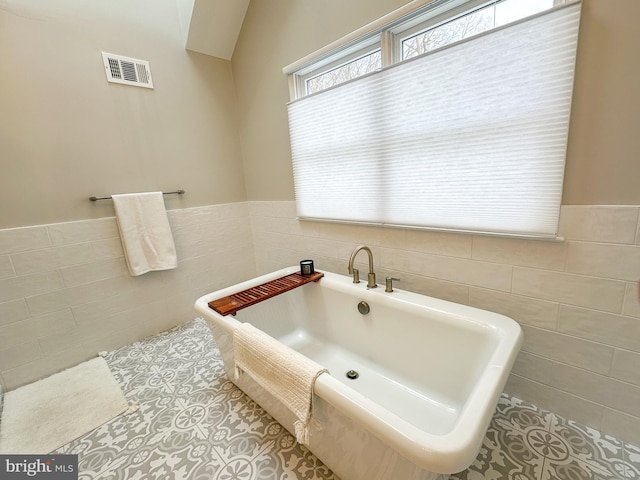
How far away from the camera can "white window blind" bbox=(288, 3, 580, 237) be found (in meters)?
1.03

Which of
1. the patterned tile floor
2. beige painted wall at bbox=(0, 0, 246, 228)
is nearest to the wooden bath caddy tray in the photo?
the patterned tile floor

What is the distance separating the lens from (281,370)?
1009 millimetres

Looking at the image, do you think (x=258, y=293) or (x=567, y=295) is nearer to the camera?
(x=567, y=295)

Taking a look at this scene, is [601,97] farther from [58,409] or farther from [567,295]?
[58,409]

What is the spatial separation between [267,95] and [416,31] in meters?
1.20

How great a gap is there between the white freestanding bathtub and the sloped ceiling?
197 centimetres

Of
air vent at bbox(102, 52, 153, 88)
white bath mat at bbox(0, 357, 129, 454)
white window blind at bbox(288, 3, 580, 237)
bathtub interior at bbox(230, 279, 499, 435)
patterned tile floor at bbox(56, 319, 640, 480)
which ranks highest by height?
air vent at bbox(102, 52, 153, 88)

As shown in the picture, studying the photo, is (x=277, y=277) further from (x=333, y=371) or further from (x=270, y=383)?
(x=270, y=383)

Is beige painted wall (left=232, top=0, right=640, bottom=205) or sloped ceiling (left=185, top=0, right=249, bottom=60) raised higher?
sloped ceiling (left=185, top=0, right=249, bottom=60)

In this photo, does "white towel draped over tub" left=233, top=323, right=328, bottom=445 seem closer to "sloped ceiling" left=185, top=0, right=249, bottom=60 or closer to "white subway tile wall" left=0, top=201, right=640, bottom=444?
"white subway tile wall" left=0, top=201, right=640, bottom=444

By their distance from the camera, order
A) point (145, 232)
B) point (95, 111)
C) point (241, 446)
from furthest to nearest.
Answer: point (145, 232), point (95, 111), point (241, 446)

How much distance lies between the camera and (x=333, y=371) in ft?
5.29

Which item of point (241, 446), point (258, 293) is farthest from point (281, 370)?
point (258, 293)

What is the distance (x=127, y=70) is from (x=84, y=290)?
5.21 ft
